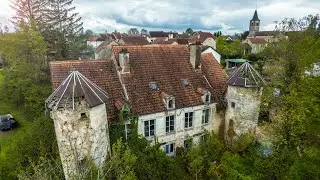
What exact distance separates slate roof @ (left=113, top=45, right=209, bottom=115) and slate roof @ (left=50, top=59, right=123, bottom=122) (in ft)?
3.82

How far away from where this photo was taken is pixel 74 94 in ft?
59.0

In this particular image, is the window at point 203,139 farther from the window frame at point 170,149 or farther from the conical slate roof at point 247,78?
the conical slate roof at point 247,78

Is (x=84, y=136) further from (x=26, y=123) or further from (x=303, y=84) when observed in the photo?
(x=303, y=84)

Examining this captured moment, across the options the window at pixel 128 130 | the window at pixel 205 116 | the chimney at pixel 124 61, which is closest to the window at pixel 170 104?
the window at pixel 205 116

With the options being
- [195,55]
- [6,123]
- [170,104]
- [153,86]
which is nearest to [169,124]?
[170,104]

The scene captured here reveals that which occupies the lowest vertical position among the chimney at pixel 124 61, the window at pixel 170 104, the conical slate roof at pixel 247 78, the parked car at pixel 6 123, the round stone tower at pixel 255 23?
the parked car at pixel 6 123

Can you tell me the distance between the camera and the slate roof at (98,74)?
22094mm

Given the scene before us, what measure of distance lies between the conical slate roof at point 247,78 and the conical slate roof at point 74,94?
14.0m

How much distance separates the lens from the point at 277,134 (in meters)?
22.7

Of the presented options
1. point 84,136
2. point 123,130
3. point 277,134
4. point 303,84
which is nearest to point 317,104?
point 303,84

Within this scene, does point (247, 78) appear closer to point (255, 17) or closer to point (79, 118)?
point (79, 118)

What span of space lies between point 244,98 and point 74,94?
55.0ft

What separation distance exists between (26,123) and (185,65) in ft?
74.0

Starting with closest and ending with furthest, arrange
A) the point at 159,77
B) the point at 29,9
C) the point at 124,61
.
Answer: the point at 124,61 → the point at 159,77 → the point at 29,9
